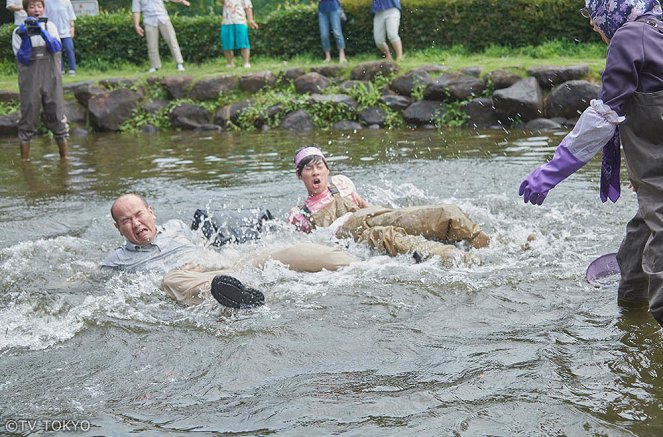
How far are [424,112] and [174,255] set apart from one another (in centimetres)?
915

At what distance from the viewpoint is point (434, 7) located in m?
17.2

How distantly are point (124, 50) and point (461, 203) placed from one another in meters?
14.2

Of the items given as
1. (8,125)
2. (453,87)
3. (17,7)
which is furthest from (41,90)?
(453,87)

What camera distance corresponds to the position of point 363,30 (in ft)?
58.6

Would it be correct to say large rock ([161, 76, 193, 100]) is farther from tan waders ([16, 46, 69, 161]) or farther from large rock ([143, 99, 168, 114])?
tan waders ([16, 46, 69, 161])

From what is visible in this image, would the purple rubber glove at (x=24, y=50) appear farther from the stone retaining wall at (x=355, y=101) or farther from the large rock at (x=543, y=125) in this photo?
the large rock at (x=543, y=125)

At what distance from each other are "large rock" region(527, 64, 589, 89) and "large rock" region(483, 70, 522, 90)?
1.00ft

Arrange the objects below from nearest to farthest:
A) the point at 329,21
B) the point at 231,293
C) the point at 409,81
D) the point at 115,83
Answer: the point at 231,293 → the point at 409,81 → the point at 115,83 → the point at 329,21

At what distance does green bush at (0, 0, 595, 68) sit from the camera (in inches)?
646

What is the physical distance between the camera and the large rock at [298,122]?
15336mm

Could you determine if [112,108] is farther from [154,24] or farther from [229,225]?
[229,225]

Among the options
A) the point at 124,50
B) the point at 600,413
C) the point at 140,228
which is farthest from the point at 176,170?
the point at 124,50

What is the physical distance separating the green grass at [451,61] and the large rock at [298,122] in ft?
4.72

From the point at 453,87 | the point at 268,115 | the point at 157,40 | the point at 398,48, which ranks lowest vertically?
the point at 268,115
